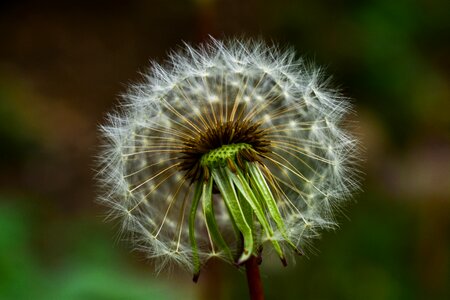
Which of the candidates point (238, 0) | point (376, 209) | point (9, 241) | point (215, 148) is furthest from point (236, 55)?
point (238, 0)

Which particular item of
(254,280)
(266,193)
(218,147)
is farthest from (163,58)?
(254,280)

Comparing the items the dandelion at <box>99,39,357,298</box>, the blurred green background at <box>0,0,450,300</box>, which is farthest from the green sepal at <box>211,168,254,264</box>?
the blurred green background at <box>0,0,450,300</box>

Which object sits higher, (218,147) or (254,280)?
(218,147)

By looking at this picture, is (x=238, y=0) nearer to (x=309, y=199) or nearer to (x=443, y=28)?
(x=443, y=28)

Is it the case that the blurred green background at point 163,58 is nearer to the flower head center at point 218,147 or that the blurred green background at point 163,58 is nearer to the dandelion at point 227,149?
the dandelion at point 227,149

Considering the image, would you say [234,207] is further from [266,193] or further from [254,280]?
[254,280]

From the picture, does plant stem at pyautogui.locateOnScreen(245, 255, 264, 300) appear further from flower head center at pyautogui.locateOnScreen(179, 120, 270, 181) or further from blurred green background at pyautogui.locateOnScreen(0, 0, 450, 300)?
blurred green background at pyautogui.locateOnScreen(0, 0, 450, 300)
